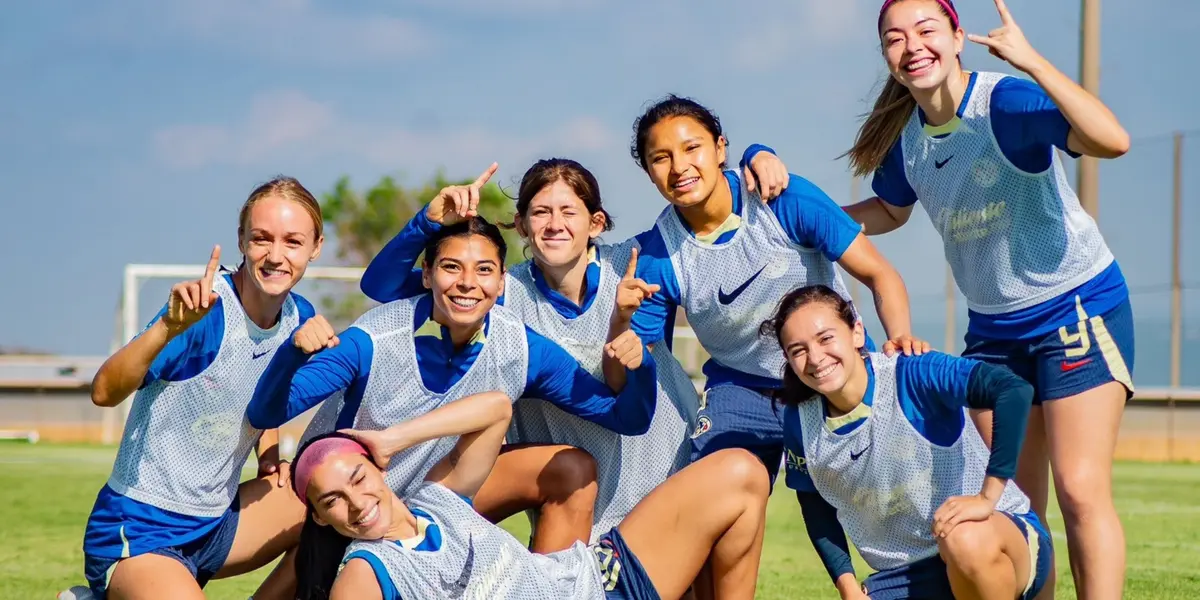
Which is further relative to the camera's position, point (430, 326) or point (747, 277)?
point (747, 277)

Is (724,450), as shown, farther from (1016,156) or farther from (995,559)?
(1016,156)

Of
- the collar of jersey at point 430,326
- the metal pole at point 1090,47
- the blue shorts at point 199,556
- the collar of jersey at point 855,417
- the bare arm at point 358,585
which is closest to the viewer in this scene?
the bare arm at point 358,585

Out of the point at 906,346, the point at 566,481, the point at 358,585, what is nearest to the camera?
the point at 358,585

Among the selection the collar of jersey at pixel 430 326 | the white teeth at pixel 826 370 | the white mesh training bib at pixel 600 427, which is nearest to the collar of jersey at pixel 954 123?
the white teeth at pixel 826 370

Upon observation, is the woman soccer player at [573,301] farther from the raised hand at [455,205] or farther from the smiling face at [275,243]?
the smiling face at [275,243]

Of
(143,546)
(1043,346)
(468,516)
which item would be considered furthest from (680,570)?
(143,546)

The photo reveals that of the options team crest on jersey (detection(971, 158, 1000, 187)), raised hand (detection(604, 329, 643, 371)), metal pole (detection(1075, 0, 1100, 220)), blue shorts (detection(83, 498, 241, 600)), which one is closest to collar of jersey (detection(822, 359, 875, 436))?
raised hand (detection(604, 329, 643, 371))

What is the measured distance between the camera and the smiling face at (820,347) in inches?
130

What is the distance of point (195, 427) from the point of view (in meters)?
3.65

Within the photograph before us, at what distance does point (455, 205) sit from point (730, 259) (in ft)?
2.98

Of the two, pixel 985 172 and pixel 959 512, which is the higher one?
pixel 985 172

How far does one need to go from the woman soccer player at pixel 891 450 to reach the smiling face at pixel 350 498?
1.17 m

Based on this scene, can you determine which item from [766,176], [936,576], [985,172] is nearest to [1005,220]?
[985,172]

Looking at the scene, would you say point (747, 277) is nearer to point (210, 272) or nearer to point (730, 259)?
point (730, 259)
